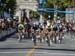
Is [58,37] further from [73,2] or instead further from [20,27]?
[73,2]

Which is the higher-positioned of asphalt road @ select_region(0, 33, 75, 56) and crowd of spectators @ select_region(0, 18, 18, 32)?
asphalt road @ select_region(0, 33, 75, 56)

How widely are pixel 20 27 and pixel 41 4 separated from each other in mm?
59518

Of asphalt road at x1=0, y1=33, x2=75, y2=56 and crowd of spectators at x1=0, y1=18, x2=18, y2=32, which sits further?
crowd of spectators at x1=0, y1=18, x2=18, y2=32

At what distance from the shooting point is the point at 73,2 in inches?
2633

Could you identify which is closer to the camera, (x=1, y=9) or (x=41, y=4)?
(x=1, y=9)

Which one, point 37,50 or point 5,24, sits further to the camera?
point 5,24

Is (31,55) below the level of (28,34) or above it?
above

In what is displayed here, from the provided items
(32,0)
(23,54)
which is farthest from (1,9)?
(32,0)

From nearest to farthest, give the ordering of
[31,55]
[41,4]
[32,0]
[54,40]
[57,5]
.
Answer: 1. [31,55]
2. [54,40]
3. [57,5]
4. [41,4]
5. [32,0]

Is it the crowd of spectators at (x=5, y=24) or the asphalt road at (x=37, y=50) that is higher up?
the asphalt road at (x=37, y=50)

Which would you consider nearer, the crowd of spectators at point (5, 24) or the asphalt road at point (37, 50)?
the asphalt road at point (37, 50)

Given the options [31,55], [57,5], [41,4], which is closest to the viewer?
[31,55]

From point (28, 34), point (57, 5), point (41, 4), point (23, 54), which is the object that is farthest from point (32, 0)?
point (23, 54)

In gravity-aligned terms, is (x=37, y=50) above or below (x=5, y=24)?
above
